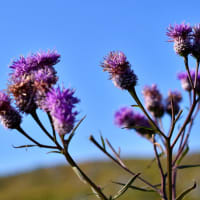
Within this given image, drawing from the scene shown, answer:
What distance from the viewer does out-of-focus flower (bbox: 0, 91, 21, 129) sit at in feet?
11.6

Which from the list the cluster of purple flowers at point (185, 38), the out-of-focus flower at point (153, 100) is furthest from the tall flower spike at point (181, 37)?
the out-of-focus flower at point (153, 100)

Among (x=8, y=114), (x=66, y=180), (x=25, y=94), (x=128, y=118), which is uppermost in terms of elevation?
(x=25, y=94)

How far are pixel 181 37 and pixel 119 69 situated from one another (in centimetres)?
99

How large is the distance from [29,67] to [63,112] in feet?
2.98

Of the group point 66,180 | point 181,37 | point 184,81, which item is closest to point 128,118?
point 184,81

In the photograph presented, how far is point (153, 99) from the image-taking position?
629 cm

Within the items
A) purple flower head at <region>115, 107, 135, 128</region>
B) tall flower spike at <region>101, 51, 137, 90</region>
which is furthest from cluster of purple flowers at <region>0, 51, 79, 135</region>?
purple flower head at <region>115, 107, 135, 128</region>

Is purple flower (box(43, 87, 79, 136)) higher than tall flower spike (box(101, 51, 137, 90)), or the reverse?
tall flower spike (box(101, 51, 137, 90))

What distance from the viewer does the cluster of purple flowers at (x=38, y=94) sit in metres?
2.96

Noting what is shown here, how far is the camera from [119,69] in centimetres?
387

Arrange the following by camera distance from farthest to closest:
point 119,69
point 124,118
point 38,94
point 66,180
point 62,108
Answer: point 66,180
point 124,118
point 119,69
point 38,94
point 62,108

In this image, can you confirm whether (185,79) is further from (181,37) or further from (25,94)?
(25,94)

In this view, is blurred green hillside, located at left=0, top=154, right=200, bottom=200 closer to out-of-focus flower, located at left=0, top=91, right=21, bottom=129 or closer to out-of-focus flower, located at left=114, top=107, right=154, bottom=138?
out-of-focus flower, located at left=114, top=107, right=154, bottom=138

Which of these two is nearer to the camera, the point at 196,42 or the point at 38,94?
the point at 38,94
